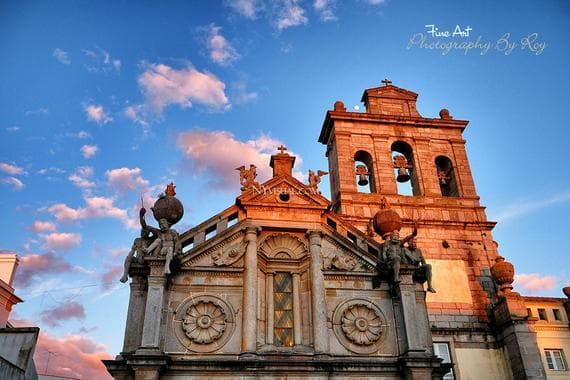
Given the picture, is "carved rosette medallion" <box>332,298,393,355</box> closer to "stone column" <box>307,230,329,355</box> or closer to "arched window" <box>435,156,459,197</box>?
"stone column" <box>307,230,329,355</box>

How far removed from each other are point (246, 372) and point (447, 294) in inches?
519

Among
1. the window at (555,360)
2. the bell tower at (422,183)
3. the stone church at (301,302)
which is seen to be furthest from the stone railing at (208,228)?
the window at (555,360)

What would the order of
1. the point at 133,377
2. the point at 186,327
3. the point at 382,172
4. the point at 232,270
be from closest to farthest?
the point at 133,377, the point at 186,327, the point at 232,270, the point at 382,172

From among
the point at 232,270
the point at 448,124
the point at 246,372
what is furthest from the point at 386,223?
the point at 448,124

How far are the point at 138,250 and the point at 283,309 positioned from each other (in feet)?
18.8

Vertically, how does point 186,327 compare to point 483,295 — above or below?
below

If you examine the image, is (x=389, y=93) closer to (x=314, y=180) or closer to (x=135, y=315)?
(x=314, y=180)

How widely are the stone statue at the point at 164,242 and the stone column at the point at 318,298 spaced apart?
16.7ft

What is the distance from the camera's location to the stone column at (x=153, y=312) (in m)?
16.6

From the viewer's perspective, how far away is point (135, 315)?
58.0ft

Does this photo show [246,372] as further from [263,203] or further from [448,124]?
[448,124]

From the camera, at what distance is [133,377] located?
53.5ft

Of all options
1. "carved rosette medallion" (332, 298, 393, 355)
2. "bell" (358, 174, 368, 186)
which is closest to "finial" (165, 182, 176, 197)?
"carved rosette medallion" (332, 298, 393, 355)

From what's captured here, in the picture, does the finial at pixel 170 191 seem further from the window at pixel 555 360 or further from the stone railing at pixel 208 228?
the window at pixel 555 360
